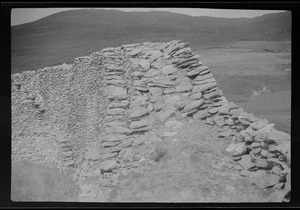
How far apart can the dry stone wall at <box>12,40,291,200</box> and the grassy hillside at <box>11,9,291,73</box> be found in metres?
0.14

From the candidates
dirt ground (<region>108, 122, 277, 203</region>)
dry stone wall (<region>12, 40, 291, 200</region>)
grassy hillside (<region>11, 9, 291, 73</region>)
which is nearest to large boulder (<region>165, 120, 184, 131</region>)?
dry stone wall (<region>12, 40, 291, 200</region>)

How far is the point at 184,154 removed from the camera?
5125 millimetres

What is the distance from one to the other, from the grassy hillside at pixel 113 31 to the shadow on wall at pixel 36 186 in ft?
4.61

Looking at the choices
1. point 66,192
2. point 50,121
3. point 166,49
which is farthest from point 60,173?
point 166,49

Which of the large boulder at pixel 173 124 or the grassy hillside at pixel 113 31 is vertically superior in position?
the grassy hillside at pixel 113 31

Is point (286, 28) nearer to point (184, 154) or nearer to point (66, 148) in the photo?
point (184, 154)

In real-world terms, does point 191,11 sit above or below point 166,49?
above

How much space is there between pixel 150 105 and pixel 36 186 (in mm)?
1958

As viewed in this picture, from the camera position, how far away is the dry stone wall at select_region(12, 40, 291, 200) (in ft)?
16.9

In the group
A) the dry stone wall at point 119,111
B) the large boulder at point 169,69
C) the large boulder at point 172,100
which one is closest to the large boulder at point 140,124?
the dry stone wall at point 119,111

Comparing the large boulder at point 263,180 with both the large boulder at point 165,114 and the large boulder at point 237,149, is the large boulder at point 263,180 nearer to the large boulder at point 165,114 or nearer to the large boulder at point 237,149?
the large boulder at point 237,149

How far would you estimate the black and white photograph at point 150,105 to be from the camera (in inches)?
200

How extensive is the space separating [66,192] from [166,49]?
2.45m

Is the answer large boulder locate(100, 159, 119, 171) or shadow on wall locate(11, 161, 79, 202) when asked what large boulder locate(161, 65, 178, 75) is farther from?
shadow on wall locate(11, 161, 79, 202)
